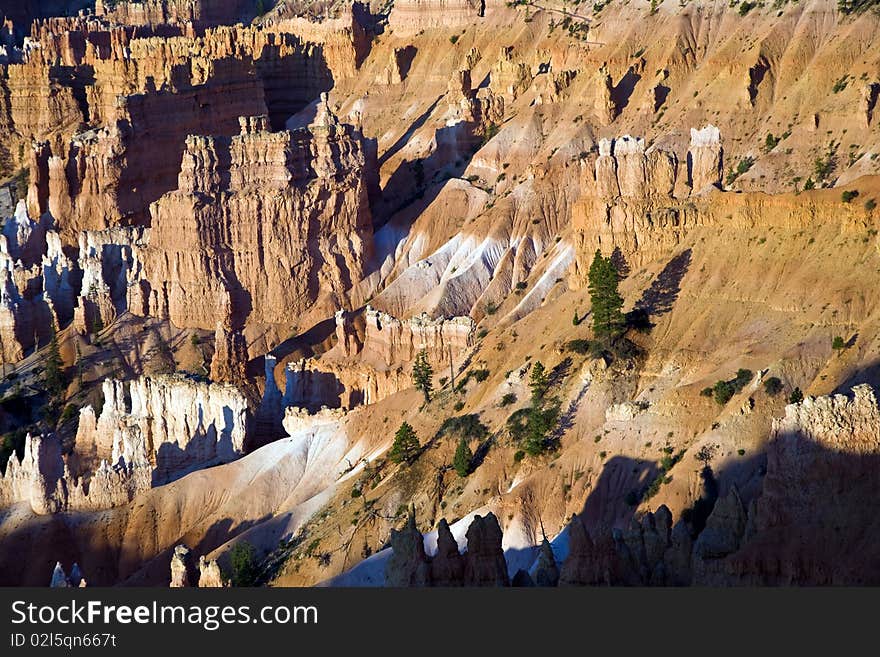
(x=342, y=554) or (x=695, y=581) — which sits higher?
(x=695, y=581)

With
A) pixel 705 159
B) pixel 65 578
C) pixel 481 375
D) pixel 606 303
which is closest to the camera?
pixel 606 303

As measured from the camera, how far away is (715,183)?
3814 inches

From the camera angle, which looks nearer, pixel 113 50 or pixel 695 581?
pixel 695 581

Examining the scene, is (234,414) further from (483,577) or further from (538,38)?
(538,38)

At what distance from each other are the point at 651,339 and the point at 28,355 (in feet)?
148

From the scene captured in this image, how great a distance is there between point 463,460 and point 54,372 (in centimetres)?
3627

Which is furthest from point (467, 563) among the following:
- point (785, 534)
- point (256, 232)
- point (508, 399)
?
point (256, 232)

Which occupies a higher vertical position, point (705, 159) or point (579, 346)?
point (705, 159)

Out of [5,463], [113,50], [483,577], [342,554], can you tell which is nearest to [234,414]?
[5,463]

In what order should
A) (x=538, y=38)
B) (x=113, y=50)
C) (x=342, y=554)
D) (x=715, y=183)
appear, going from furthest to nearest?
(x=113, y=50) < (x=538, y=38) < (x=715, y=183) < (x=342, y=554)

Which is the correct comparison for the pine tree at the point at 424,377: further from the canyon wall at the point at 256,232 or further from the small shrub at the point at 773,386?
the canyon wall at the point at 256,232

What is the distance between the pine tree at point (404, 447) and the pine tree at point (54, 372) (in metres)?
29.7

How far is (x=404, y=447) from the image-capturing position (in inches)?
3364

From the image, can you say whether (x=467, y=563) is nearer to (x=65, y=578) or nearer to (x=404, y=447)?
(x=404, y=447)
